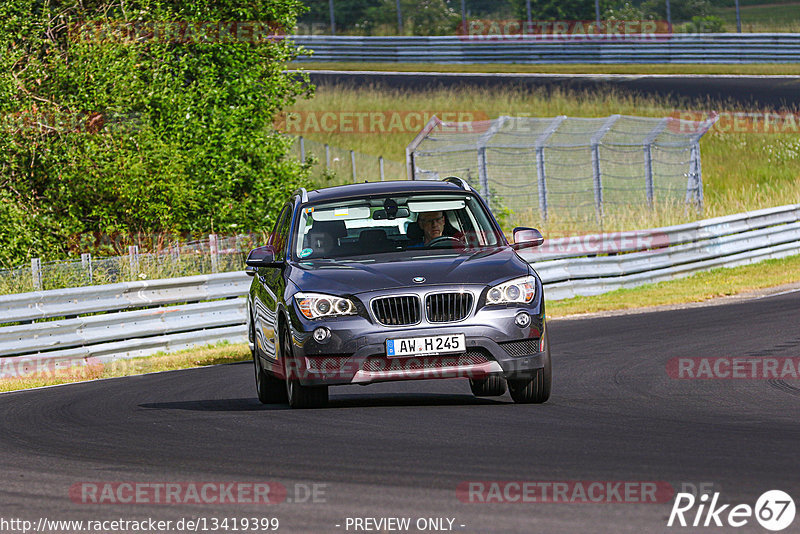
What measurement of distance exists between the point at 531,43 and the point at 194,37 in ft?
91.7

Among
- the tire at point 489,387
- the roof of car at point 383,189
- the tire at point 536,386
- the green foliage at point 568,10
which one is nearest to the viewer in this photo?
the tire at point 536,386

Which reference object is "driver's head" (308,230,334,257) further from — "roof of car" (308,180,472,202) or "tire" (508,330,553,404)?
"tire" (508,330,553,404)

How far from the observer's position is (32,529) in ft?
20.2

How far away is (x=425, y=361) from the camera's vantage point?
9469 millimetres

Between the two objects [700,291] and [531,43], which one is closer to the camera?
[700,291]

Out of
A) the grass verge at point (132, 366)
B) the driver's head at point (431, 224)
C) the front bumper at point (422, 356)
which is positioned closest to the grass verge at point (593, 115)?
the grass verge at point (132, 366)

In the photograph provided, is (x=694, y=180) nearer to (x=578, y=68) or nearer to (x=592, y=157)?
(x=592, y=157)

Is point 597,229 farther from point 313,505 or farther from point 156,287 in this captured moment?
point 313,505

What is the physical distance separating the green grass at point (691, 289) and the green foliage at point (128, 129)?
6.52 m

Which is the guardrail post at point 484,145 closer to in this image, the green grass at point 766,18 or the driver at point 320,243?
the driver at point 320,243

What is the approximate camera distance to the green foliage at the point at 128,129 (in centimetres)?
→ 2220

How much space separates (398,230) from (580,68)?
3972cm

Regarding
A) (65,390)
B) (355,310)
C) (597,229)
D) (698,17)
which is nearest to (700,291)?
(597,229)

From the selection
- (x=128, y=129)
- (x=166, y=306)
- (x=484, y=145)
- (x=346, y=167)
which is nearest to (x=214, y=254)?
(x=166, y=306)
